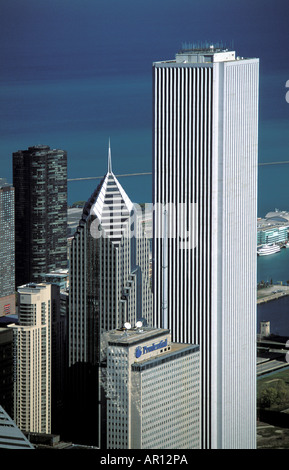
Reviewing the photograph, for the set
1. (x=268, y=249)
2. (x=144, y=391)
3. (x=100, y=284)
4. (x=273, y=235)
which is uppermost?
(x=273, y=235)

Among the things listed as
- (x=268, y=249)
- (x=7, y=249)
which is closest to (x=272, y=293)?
(x=268, y=249)

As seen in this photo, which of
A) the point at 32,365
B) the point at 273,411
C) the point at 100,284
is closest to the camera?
the point at 32,365

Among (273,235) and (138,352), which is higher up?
(273,235)

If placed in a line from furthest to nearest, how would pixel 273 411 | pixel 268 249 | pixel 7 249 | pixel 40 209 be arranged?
pixel 268 249
pixel 40 209
pixel 7 249
pixel 273 411

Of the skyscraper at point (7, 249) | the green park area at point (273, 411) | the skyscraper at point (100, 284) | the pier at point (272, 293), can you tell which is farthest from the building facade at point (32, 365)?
the pier at point (272, 293)

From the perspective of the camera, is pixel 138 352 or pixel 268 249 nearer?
pixel 138 352

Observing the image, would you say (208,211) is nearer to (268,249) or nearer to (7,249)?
(7,249)
